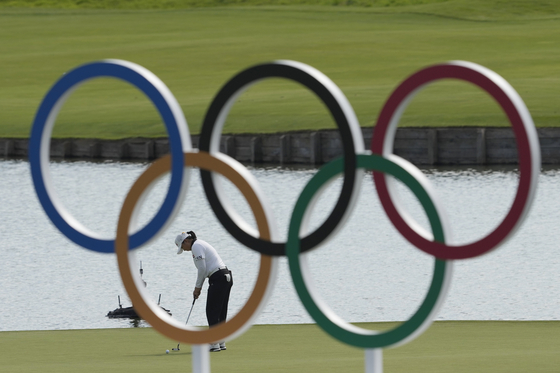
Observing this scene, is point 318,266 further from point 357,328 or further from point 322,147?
point 322,147

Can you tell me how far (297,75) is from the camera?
907 centimetres

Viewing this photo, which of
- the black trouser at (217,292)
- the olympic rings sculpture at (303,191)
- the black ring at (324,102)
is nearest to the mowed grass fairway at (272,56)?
the black trouser at (217,292)

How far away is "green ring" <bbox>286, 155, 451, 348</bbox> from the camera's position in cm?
893

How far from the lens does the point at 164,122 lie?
957 centimetres

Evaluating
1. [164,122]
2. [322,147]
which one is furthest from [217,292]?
[322,147]

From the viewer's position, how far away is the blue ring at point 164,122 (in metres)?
9.57

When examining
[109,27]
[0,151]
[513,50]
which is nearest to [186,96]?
[0,151]

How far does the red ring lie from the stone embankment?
1408 inches

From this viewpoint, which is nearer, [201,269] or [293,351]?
[293,351]

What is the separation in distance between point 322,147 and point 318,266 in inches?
815

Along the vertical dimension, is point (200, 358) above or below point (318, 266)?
above

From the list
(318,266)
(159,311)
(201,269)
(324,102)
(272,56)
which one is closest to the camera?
(324,102)

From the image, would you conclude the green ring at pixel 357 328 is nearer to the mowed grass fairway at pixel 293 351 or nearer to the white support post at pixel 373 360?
the white support post at pixel 373 360

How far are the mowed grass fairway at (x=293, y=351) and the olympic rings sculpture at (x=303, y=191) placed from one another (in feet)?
9.57
